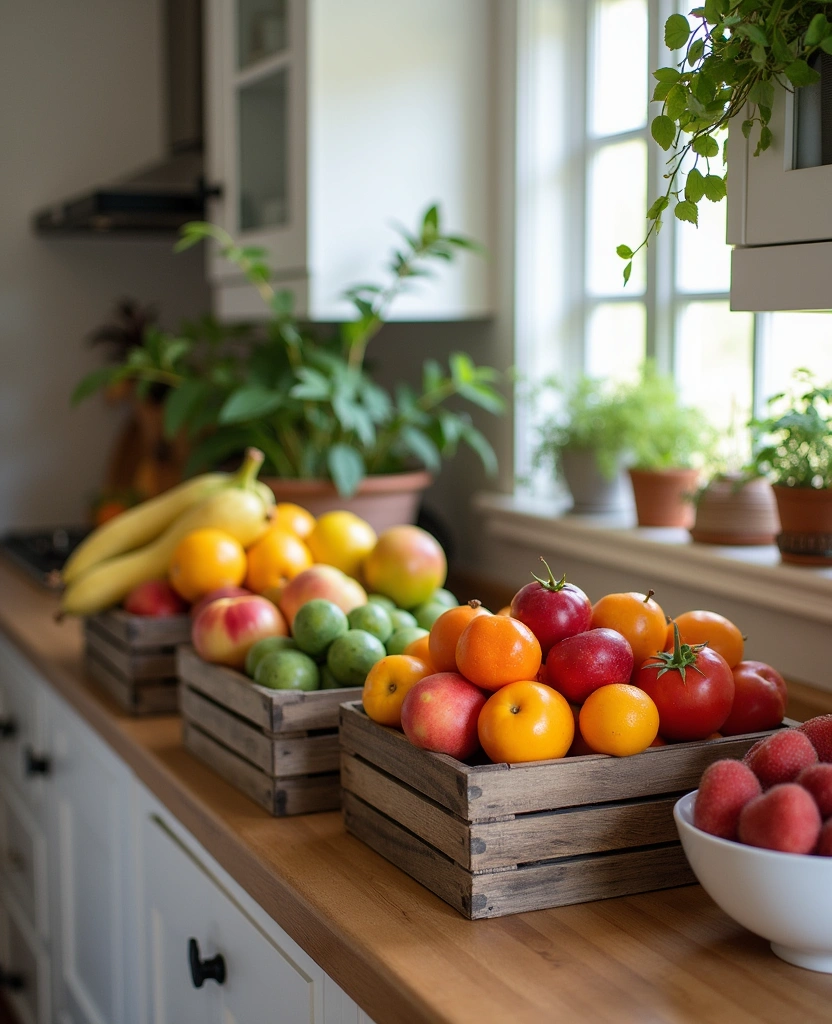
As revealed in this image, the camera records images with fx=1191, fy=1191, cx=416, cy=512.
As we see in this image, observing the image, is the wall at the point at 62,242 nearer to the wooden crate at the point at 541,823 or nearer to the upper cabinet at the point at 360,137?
the upper cabinet at the point at 360,137

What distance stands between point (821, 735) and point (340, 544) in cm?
72

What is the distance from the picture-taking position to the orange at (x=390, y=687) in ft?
3.29

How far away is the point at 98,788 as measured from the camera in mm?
1602

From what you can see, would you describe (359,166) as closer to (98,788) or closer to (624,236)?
(624,236)

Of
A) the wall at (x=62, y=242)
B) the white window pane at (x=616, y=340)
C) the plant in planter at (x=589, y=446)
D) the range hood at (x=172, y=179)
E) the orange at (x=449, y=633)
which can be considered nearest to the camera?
the orange at (x=449, y=633)

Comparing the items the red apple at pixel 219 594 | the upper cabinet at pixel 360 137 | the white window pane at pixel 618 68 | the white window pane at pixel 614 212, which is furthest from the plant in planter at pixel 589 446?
the red apple at pixel 219 594

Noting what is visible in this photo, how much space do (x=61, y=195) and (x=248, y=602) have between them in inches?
82.7

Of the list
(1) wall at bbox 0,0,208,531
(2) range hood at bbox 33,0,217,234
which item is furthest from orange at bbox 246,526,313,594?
(1) wall at bbox 0,0,208,531

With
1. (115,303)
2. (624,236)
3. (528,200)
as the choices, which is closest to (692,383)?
(624,236)

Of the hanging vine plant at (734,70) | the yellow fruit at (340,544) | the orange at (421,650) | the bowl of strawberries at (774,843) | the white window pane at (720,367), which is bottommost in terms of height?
the bowl of strawberries at (774,843)

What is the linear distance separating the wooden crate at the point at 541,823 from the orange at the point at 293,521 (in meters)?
0.61

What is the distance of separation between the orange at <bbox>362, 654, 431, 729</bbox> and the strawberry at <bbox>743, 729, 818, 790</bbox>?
0.96 ft

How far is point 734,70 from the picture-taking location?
875mm

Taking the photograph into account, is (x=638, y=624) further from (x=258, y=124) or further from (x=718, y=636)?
(x=258, y=124)
